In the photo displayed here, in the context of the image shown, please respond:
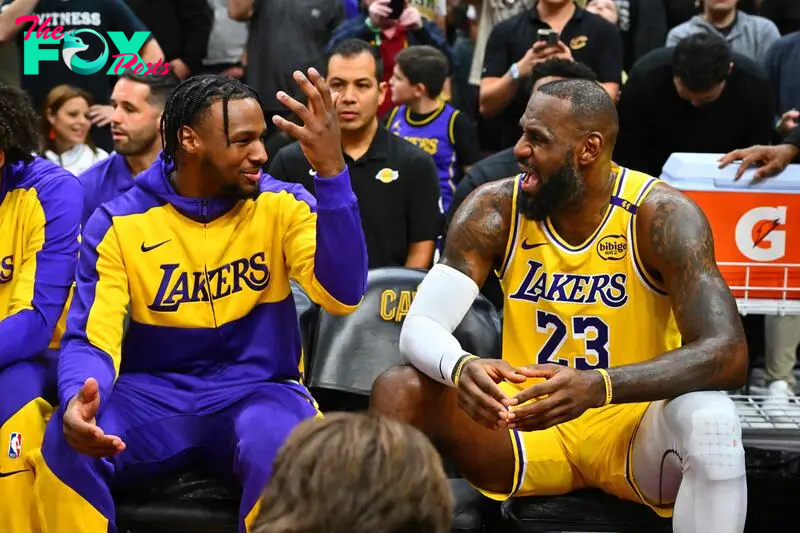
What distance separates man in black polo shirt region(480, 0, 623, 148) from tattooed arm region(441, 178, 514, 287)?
2361 mm

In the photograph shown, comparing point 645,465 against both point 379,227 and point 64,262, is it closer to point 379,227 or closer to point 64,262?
point 64,262

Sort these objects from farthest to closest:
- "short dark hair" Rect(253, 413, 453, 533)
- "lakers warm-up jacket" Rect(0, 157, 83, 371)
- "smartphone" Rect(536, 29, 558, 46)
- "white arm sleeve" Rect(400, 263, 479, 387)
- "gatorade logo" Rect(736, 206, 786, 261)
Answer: "smartphone" Rect(536, 29, 558, 46)
"gatorade logo" Rect(736, 206, 786, 261)
"lakers warm-up jacket" Rect(0, 157, 83, 371)
"white arm sleeve" Rect(400, 263, 479, 387)
"short dark hair" Rect(253, 413, 453, 533)

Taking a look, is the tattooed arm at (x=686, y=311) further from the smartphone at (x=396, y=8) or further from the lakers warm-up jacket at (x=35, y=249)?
the smartphone at (x=396, y=8)

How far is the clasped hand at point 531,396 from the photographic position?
296cm

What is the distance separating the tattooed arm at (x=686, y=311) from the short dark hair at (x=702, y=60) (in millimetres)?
2038

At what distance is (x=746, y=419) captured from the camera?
3.60 m

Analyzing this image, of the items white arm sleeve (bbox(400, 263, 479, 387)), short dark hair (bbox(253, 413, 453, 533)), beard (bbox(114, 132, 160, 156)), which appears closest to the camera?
short dark hair (bbox(253, 413, 453, 533))

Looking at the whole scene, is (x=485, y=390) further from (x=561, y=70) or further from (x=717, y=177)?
(x=561, y=70)

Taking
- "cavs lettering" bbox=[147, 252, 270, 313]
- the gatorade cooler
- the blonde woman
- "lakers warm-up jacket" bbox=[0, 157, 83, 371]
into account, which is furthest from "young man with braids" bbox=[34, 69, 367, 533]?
the blonde woman

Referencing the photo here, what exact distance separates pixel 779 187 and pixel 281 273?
1.65 m

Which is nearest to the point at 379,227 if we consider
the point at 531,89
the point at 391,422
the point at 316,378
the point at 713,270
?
the point at 531,89

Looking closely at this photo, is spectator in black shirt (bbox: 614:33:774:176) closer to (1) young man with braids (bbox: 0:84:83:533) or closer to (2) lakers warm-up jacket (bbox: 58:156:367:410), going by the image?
(2) lakers warm-up jacket (bbox: 58:156:367:410)

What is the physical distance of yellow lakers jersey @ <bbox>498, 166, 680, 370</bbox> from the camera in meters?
3.37

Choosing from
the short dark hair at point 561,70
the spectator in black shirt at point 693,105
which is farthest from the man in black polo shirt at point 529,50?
the short dark hair at point 561,70
